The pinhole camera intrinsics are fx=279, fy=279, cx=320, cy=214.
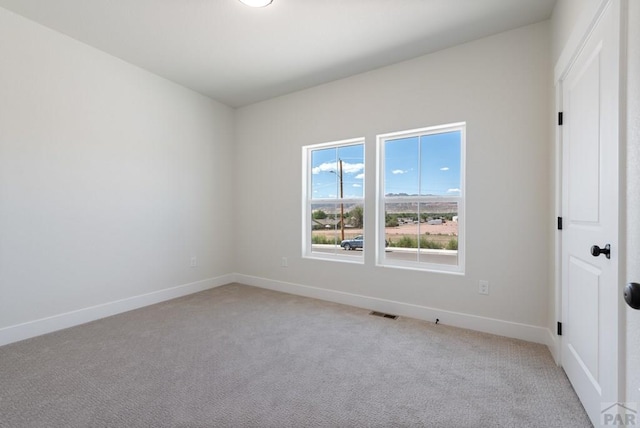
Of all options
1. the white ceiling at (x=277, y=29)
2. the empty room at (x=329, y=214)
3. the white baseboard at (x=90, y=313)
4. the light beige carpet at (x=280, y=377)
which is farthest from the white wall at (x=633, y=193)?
the white baseboard at (x=90, y=313)

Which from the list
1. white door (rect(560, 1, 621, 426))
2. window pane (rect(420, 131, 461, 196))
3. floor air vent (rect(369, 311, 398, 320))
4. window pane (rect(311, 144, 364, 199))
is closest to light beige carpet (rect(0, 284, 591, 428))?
floor air vent (rect(369, 311, 398, 320))

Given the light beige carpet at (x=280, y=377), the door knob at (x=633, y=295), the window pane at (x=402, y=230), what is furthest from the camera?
the window pane at (x=402, y=230)

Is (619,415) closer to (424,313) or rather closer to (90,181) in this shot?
(424,313)

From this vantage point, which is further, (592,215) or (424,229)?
(424,229)

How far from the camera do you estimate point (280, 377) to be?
73.3 inches

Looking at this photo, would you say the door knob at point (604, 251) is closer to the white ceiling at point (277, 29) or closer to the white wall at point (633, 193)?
the white wall at point (633, 193)

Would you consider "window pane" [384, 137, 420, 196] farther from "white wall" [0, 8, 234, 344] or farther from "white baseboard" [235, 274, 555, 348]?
"white wall" [0, 8, 234, 344]

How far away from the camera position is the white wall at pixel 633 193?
1053mm

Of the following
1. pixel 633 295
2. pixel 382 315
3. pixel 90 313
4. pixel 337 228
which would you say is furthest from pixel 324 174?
pixel 633 295

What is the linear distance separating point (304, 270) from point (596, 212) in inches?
114

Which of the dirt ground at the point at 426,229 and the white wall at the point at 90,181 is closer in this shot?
the white wall at the point at 90,181

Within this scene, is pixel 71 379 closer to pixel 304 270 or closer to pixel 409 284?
pixel 304 270

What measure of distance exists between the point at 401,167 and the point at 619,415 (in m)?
2.42

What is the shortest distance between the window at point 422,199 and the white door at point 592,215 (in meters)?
0.94
